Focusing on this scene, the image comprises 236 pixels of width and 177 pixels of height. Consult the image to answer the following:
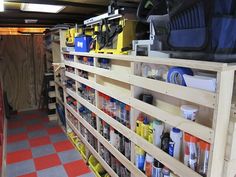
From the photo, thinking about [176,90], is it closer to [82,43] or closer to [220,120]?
[220,120]

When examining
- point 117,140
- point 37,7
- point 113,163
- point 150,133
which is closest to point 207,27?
point 150,133

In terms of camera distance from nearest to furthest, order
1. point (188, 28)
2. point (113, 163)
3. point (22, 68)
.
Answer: point (188, 28) → point (113, 163) → point (22, 68)

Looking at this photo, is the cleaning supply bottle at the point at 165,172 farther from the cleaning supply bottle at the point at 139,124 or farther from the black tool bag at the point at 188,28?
the black tool bag at the point at 188,28

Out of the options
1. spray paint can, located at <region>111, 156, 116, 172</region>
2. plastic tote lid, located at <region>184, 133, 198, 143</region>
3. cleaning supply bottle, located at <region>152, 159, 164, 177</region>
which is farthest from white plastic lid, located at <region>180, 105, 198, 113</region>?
spray paint can, located at <region>111, 156, 116, 172</region>

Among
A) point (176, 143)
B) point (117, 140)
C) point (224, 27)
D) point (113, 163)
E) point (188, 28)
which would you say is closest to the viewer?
point (224, 27)

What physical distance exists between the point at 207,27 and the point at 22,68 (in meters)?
4.53

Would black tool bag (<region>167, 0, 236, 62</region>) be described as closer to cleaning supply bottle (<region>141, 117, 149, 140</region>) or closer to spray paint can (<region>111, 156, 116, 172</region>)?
cleaning supply bottle (<region>141, 117, 149, 140</region>)

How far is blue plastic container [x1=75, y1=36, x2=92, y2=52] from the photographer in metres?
2.11

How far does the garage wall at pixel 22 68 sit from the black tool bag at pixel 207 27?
430 cm

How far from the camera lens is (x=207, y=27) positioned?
831mm

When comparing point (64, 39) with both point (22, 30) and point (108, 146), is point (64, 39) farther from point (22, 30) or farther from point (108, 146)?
point (22, 30)

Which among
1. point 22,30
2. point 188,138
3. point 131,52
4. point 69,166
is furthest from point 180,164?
point 22,30

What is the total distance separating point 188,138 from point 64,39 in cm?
257

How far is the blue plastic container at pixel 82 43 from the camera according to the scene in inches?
83.2
